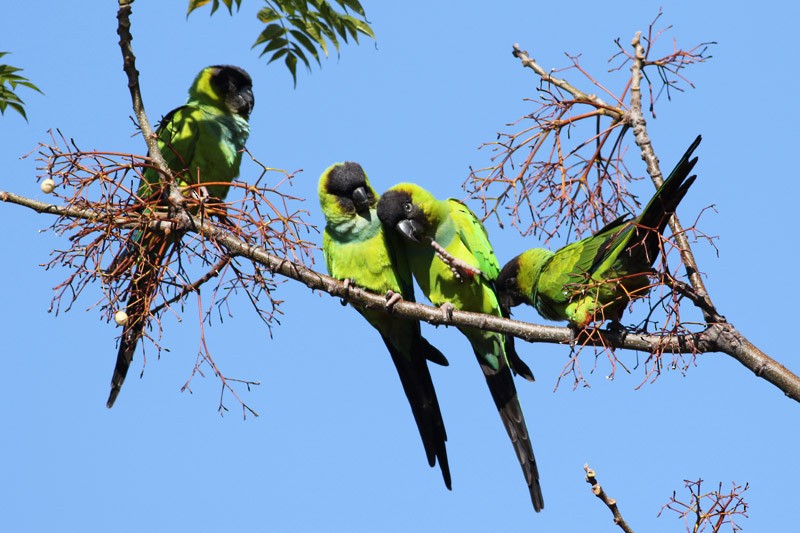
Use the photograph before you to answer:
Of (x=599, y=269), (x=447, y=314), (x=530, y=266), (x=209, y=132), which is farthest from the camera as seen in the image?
(x=209, y=132)

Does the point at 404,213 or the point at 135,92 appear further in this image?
the point at 404,213

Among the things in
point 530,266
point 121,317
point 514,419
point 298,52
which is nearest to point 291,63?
point 298,52

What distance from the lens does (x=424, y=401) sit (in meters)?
5.49

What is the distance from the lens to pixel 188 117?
6.18 meters

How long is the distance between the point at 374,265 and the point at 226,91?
2042 millimetres

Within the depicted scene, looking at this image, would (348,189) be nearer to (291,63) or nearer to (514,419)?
(291,63)

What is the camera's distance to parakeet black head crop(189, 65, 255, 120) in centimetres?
648

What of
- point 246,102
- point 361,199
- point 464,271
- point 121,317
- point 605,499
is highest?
point 246,102

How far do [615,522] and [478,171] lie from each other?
1790 mm

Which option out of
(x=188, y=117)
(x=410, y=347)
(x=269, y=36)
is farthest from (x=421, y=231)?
(x=188, y=117)

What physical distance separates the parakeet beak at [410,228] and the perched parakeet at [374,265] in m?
0.18

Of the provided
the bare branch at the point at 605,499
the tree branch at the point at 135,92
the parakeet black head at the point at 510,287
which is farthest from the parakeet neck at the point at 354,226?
the bare branch at the point at 605,499

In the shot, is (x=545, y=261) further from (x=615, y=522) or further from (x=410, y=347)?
(x=615, y=522)

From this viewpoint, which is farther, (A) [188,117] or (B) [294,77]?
(A) [188,117]
